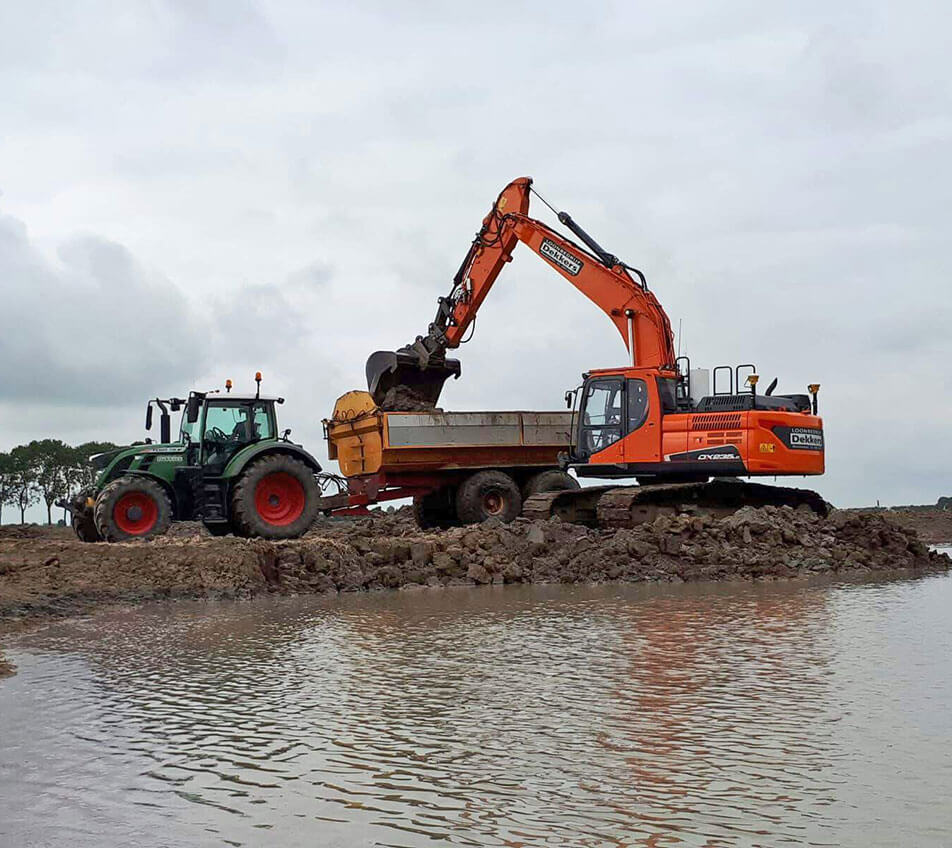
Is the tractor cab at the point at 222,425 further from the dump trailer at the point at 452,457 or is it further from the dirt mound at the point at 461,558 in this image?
the dump trailer at the point at 452,457

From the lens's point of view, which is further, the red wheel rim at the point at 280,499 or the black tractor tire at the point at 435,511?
the black tractor tire at the point at 435,511

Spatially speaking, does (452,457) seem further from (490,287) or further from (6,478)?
(6,478)

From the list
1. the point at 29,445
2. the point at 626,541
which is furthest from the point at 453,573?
the point at 29,445

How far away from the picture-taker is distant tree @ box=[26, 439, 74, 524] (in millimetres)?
41875

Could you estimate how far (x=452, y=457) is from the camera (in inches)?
744

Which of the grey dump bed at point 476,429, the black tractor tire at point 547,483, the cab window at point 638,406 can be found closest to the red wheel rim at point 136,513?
the grey dump bed at point 476,429

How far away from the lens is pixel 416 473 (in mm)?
18906

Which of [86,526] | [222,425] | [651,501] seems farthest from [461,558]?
[86,526]

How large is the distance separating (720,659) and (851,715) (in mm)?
1857

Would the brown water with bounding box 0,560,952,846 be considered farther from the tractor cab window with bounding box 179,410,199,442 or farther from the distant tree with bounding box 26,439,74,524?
the distant tree with bounding box 26,439,74,524

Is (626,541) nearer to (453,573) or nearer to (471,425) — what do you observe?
(453,573)

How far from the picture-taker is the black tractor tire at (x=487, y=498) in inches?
742

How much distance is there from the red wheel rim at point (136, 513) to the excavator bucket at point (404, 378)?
14.7ft

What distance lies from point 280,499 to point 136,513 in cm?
211
